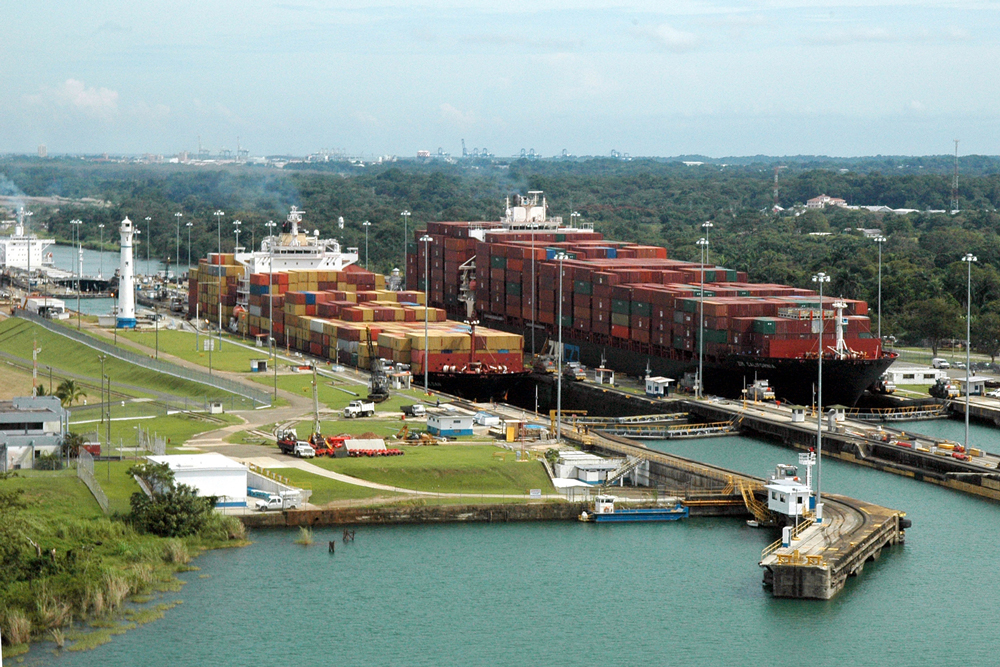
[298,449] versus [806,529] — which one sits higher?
[298,449]

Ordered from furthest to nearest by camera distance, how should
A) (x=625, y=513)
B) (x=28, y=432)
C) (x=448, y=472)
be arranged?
1. (x=28, y=432)
2. (x=448, y=472)
3. (x=625, y=513)

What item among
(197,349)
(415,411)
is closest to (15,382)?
(197,349)

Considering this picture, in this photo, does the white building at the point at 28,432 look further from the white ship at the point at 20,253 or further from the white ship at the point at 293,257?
the white ship at the point at 20,253

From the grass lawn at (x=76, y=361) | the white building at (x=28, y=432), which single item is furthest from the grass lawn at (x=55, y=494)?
the grass lawn at (x=76, y=361)

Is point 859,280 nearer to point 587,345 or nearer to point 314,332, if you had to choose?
point 587,345

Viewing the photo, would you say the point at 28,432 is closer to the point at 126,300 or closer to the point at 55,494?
the point at 55,494
